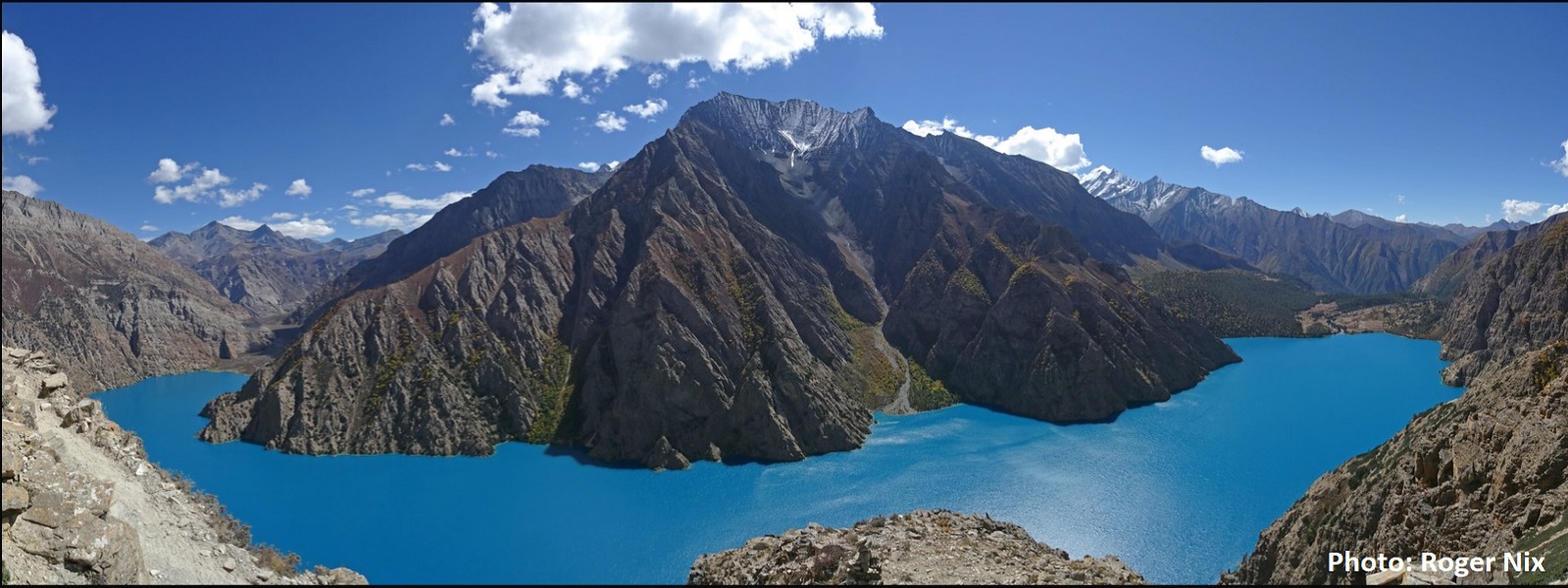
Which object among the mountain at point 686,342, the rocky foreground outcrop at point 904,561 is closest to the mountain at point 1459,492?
the rocky foreground outcrop at point 904,561

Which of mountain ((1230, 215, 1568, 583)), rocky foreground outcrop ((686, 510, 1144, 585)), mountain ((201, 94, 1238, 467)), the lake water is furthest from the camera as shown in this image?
mountain ((201, 94, 1238, 467))

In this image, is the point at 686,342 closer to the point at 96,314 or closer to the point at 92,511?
the point at 92,511

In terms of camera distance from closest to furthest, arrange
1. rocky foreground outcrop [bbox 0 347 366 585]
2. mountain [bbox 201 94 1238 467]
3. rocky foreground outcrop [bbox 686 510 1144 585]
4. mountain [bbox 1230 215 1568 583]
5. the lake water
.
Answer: rocky foreground outcrop [bbox 0 347 366 585]
rocky foreground outcrop [bbox 686 510 1144 585]
mountain [bbox 1230 215 1568 583]
the lake water
mountain [bbox 201 94 1238 467]

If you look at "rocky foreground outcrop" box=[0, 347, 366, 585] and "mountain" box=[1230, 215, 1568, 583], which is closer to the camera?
"rocky foreground outcrop" box=[0, 347, 366, 585]

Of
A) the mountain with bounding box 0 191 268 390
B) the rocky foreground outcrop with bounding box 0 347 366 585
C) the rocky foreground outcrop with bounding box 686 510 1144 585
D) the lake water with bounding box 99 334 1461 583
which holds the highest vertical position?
Answer: the mountain with bounding box 0 191 268 390

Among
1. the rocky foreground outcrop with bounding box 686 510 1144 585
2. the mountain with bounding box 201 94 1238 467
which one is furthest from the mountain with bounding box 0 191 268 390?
the rocky foreground outcrop with bounding box 686 510 1144 585

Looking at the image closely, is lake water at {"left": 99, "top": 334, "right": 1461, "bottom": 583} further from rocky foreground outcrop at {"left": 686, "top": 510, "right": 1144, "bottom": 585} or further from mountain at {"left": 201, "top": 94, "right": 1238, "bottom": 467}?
rocky foreground outcrop at {"left": 686, "top": 510, "right": 1144, "bottom": 585}

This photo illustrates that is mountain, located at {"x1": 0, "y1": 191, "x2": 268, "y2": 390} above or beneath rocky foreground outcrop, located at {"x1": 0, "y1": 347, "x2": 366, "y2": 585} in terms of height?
above
